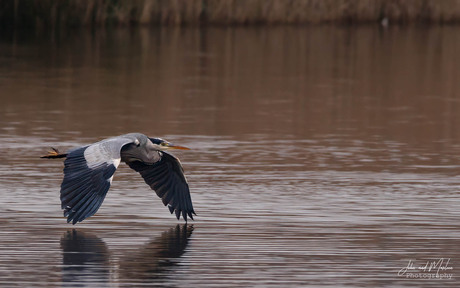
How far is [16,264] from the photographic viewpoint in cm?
712

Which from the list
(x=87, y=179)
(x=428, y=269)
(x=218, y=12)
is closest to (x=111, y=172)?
Result: (x=87, y=179)

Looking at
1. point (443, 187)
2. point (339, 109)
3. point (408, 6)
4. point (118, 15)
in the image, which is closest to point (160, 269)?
point (443, 187)

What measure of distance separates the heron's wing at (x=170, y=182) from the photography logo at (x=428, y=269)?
1.85 metres

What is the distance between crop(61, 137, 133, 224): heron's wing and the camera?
757 centimetres

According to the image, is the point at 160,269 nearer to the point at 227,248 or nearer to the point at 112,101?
the point at 227,248

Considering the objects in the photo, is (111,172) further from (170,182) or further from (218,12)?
(218,12)

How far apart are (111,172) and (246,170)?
3.15 m

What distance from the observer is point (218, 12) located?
101 feet

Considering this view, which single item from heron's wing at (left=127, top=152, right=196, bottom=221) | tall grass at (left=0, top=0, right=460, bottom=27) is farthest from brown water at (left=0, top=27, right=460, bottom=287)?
tall grass at (left=0, top=0, right=460, bottom=27)

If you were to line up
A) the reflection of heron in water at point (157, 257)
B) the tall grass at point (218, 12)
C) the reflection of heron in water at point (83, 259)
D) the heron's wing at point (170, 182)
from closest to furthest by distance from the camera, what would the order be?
the reflection of heron in water at point (83, 259) < the reflection of heron in water at point (157, 257) < the heron's wing at point (170, 182) < the tall grass at point (218, 12)

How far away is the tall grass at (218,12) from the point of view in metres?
29.0
